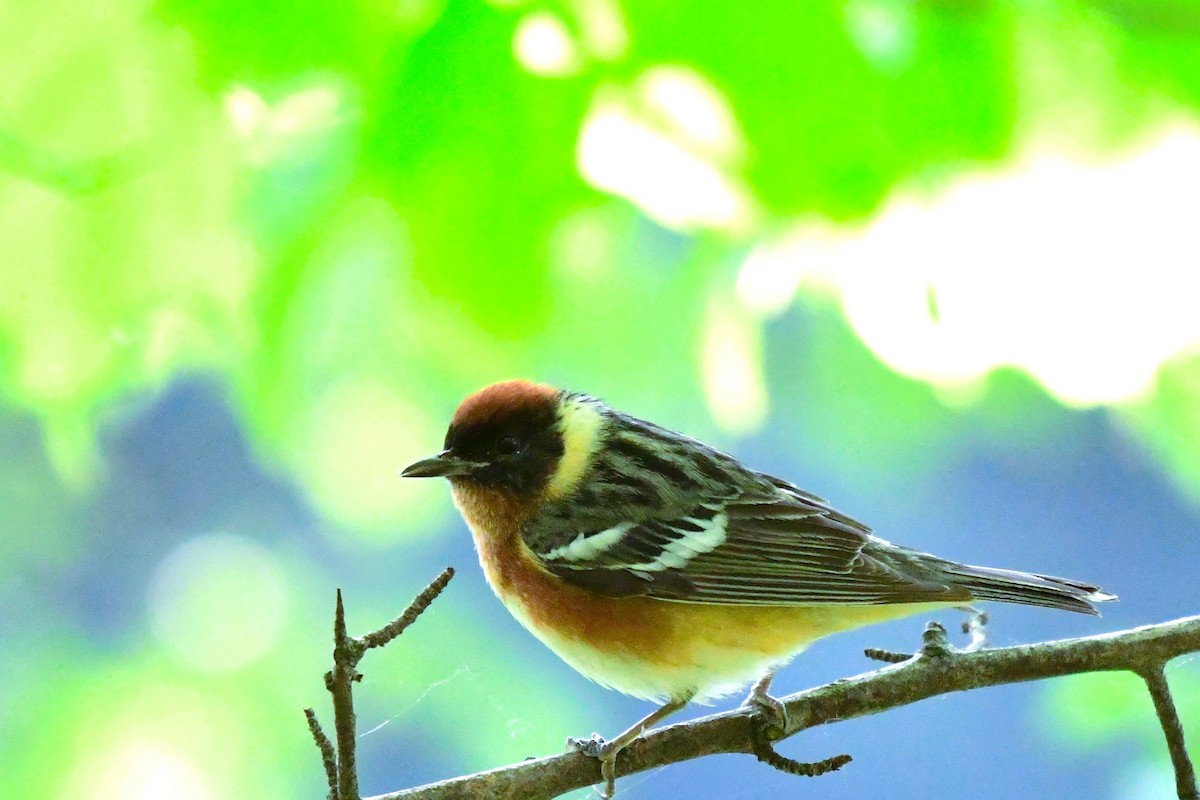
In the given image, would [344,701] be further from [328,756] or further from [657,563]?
[657,563]

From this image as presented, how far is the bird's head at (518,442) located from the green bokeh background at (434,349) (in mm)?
98

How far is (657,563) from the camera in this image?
122cm

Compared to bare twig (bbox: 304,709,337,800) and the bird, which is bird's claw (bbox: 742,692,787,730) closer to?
the bird

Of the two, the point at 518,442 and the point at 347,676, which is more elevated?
the point at 518,442

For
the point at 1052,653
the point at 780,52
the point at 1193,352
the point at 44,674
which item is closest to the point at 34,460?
the point at 44,674

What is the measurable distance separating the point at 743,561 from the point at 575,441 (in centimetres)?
25

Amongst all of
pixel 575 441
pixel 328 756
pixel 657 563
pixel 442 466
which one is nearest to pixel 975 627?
pixel 657 563

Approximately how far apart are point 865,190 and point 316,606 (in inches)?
37.5

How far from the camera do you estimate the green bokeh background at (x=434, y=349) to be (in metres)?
1.26

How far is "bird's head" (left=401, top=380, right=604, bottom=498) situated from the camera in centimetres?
126

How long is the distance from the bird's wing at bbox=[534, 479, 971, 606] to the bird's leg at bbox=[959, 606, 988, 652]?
9cm

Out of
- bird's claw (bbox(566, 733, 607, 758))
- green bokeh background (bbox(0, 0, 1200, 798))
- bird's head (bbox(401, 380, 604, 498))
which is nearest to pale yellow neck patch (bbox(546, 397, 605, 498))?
bird's head (bbox(401, 380, 604, 498))

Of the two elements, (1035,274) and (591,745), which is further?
(1035,274)

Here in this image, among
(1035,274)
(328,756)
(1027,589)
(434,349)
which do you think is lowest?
(328,756)
